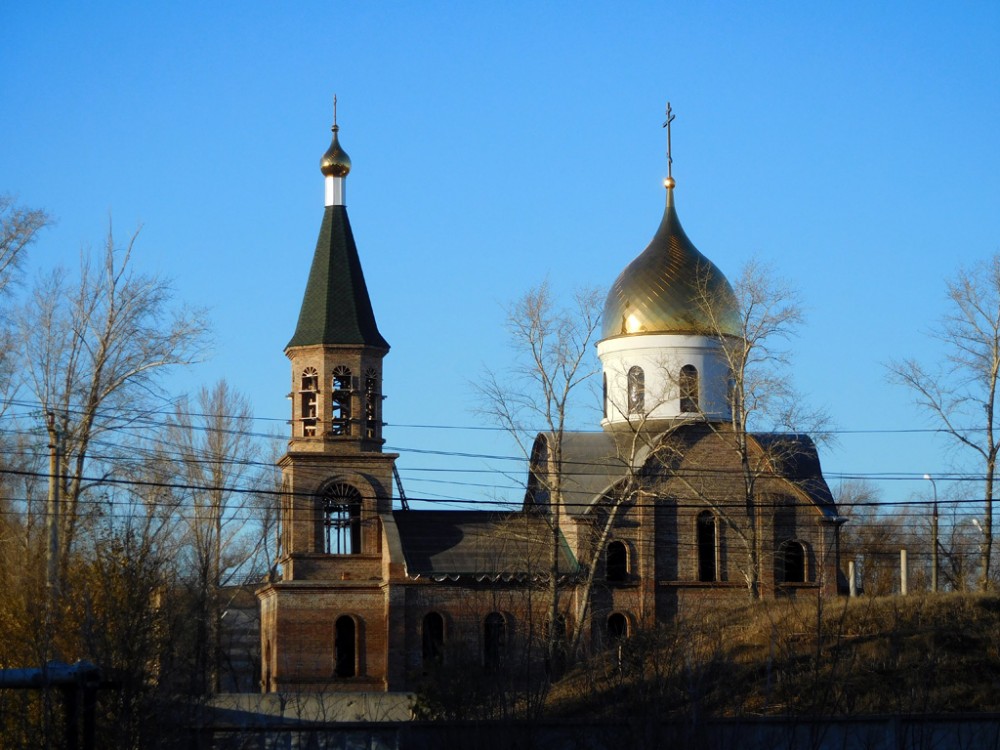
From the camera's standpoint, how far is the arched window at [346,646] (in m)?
30.6

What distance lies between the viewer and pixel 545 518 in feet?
106

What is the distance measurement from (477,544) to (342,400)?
4.00 metres

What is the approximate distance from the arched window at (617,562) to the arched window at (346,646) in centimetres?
545

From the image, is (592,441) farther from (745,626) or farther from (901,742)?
(901,742)

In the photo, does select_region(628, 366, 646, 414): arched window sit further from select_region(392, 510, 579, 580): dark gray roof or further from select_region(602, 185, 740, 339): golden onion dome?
select_region(392, 510, 579, 580): dark gray roof

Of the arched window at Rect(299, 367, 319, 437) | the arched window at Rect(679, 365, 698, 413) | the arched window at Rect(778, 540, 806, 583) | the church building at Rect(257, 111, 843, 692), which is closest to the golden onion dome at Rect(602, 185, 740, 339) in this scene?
the church building at Rect(257, 111, 843, 692)

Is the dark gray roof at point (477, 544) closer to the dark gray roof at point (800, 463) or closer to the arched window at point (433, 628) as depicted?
the arched window at point (433, 628)

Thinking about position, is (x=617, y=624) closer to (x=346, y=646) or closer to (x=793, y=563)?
(x=793, y=563)

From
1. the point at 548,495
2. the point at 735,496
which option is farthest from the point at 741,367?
the point at 548,495

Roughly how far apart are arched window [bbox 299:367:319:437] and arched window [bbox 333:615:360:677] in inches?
149

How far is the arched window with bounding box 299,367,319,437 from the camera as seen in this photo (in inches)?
1227

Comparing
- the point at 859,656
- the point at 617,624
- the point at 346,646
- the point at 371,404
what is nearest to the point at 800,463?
the point at 617,624

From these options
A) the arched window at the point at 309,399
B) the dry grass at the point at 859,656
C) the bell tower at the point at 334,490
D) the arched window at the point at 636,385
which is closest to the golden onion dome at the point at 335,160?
the bell tower at the point at 334,490

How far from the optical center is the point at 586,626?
1240 inches
